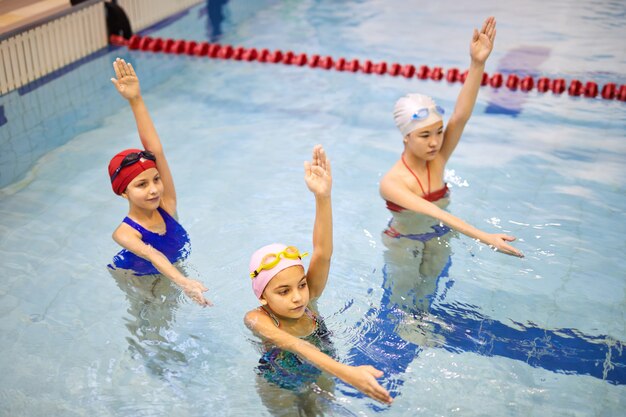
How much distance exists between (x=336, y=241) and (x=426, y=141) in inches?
53.8

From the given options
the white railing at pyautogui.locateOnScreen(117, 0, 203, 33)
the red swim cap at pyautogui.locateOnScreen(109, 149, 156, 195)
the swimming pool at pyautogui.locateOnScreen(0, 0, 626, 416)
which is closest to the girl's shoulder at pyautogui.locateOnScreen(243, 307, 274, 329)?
the swimming pool at pyautogui.locateOnScreen(0, 0, 626, 416)

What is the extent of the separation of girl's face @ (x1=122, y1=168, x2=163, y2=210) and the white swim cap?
5.36 ft

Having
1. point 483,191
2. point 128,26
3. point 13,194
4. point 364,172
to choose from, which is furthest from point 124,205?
point 128,26

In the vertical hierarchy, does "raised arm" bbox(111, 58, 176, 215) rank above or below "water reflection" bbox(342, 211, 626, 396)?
above

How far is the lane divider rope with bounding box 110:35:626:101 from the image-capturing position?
812 cm

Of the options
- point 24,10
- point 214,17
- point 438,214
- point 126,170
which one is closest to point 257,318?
point 126,170

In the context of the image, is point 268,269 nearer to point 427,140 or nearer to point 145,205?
point 145,205

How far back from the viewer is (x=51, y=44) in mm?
8453

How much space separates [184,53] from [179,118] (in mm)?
2069

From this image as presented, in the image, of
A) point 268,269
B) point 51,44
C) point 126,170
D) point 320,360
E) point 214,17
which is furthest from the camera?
point 214,17

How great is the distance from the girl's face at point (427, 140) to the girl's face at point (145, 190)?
1668 millimetres

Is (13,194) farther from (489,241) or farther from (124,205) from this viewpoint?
(489,241)

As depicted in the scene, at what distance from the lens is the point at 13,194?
245 inches

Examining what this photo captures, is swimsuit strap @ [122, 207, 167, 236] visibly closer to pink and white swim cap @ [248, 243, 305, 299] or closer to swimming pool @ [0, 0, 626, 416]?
swimming pool @ [0, 0, 626, 416]
